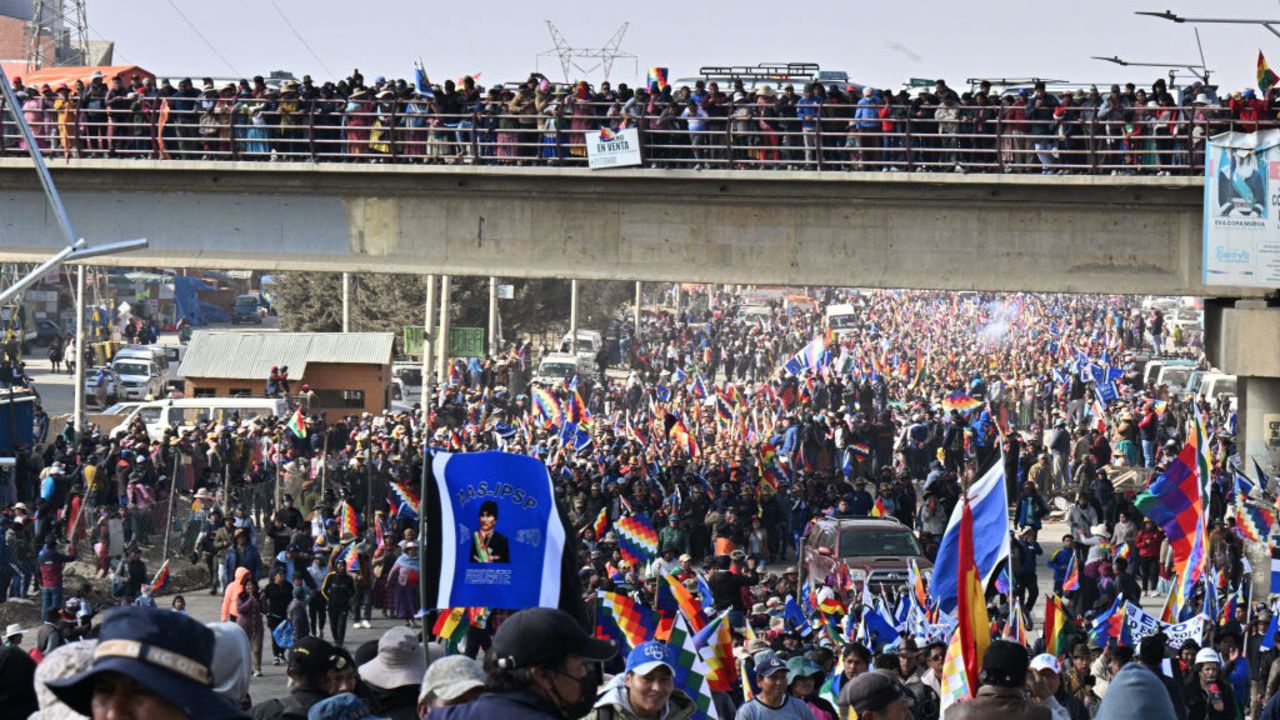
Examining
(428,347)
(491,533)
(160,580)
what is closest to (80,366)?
(428,347)

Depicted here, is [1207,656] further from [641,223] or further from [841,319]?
[841,319]

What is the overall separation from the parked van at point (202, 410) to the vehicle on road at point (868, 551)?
18.1 m

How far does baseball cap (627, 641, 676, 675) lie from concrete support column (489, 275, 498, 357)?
2003 inches

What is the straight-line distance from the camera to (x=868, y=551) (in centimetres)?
2289

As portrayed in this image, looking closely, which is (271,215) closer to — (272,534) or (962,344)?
(272,534)

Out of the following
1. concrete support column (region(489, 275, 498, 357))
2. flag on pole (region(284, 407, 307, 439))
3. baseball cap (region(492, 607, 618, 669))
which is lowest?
flag on pole (region(284, 407, 307, 439))

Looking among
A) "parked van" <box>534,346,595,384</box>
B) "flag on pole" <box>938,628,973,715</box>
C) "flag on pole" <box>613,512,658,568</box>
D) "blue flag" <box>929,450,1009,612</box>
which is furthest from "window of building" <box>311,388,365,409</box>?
"flag on pole" <box>938,628,973,715</box>

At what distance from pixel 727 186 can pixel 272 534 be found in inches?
296

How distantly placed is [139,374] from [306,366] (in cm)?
1557

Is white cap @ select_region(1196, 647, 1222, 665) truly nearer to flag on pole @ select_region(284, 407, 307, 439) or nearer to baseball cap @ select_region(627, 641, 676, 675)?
baseball cap @ select_region(627, 641, 676, 675)

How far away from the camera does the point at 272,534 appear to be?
25672 millimetres

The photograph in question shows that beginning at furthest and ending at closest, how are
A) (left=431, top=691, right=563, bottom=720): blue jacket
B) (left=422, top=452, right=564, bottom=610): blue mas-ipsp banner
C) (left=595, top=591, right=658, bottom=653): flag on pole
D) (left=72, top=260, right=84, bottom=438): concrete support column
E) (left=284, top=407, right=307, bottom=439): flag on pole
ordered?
(left=72, top=260, right=84, bottom=438): concrete support column → (left=284, top=407, right=307, bottom=439): flag on pole → (left=595, top=591, right=658, bottom=653): flag on pole → (left=422, top=452, right=564, bottom=610): blue mas-ipsp banner → (left=431, top=691, right=563, bottom=720): blue jacket

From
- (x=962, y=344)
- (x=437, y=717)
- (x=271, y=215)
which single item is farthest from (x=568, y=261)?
(x=962, y=344)

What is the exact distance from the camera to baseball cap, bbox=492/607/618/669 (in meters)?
5.02
